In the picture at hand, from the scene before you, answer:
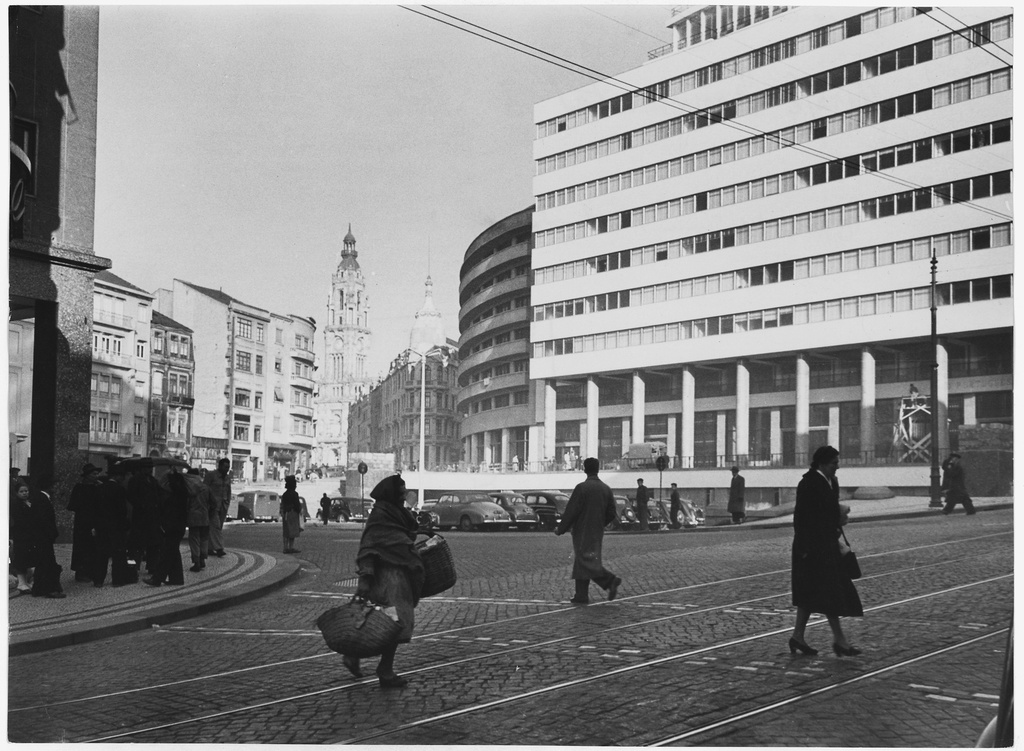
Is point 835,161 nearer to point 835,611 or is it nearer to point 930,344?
point 930,344

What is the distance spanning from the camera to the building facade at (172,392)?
23.9 metres

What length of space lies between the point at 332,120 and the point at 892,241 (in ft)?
113

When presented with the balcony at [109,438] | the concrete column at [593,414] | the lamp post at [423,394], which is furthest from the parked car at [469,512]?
the concrete column at [593,414]

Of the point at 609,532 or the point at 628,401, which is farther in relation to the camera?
the point at 628,401

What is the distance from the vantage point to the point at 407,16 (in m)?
12.6

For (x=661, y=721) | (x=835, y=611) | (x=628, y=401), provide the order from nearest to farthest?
(x=661, y=721)
(x=835, y=611)
(x=628, y=401)

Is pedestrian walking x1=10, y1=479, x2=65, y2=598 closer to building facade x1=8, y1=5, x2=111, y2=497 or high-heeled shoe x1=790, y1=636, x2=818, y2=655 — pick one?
building facade x1=8, y1=5, x2=111, y2=497

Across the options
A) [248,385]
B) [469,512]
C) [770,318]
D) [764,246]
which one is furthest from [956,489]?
[764,246]

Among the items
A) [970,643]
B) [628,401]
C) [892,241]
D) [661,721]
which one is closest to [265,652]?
[661,721]

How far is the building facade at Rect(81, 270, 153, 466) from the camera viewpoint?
19.8 meters

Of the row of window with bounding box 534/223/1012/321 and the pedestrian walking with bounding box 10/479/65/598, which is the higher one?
the row of window with bounding box 534/223/1012/321

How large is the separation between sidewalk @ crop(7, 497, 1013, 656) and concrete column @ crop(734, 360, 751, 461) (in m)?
36.9

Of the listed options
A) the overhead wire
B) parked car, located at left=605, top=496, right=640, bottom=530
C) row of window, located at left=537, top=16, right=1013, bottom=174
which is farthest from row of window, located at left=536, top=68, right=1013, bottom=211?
parked car, located at left=605, top=496, right=640, bottom=530

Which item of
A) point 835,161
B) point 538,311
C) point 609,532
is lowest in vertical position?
point 609,532
